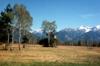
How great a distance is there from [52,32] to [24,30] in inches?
1959

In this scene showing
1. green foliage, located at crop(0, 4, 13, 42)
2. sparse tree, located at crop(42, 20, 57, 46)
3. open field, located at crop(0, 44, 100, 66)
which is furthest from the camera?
sparse tree, located at crop(42, 20, 57, 46)

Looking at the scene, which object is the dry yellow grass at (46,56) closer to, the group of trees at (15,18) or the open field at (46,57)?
the open field at (46,57)

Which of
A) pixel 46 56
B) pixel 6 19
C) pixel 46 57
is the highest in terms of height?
pixel 6 19

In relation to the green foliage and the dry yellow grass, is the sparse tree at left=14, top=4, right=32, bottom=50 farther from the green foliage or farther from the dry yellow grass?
the dry yellow grass

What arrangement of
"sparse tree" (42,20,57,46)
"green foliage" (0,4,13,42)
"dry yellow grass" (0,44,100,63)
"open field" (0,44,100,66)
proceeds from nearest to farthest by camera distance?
"open field" (0,44,100,66), "dry yellow grass" (0,44,100,63), "green foliage" (0,4,13,42), "sparse tree" (42,20,57,46)

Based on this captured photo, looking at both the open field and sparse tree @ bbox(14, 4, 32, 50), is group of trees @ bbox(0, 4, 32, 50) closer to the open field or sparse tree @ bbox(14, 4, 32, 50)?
sparse tree @ bbox(14, 4, 32, 50)

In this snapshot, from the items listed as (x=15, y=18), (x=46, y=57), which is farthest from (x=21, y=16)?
(x=46, y=57)

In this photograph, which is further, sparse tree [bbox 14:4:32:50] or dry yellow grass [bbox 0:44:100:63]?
sparse tree [bbox 14:4:32:50]

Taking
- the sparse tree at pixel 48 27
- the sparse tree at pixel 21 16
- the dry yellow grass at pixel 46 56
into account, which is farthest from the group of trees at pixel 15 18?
the sparse tree at pixel 48 27

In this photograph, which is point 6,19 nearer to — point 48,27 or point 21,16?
point 21,16

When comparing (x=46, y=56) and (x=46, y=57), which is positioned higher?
(x=46, y=56)

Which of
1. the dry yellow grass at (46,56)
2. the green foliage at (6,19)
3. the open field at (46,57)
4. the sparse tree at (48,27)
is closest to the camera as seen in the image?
the open field at (46,57)

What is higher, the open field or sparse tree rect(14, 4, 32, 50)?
sparse tree rect(14, 4, 32, 50)

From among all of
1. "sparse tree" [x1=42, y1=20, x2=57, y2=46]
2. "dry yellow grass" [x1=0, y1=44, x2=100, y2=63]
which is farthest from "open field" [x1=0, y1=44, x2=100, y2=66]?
"sparse tree" [x1=42, y1=20, x2=57, y2=46]
